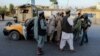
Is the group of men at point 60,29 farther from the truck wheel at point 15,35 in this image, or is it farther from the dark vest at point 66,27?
the truck wheel at point 15,35

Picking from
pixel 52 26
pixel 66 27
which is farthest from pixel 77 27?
pixel 66 27

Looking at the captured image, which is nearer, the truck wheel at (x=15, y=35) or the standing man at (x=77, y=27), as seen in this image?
the standing man at (x=77, y=27)

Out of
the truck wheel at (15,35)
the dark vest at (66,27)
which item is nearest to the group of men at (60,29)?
the dark vest at (66,27)

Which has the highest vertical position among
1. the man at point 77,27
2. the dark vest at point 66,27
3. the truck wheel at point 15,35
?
the dark vest at point 66,27

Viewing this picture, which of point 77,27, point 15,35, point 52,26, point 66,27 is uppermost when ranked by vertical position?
point 66,27

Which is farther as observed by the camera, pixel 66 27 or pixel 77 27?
pixel 77 27

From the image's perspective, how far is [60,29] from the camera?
1420 cm

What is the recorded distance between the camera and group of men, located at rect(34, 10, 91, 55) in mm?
11043

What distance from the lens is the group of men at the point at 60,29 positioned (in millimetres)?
11043

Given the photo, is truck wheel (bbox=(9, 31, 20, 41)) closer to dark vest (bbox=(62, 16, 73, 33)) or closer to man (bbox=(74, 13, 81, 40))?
man (bbox=(74, 13, 81, 40))

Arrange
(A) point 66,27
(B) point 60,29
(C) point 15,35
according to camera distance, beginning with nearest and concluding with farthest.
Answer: (A) point 66,27 → (B) point 60,29 → (C) point 15,35

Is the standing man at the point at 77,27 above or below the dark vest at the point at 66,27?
below

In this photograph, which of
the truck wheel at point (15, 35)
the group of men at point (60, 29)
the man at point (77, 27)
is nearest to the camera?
the group of men at point (60, 29)

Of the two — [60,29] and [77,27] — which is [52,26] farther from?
[77,27]
